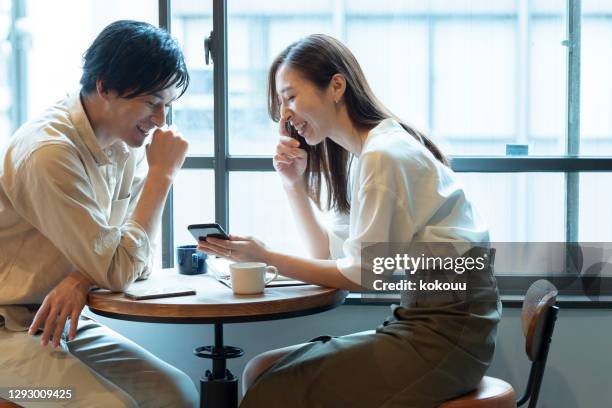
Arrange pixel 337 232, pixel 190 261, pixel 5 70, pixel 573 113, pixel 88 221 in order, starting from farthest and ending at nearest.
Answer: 1. pixel 5 70
2. pixel 573 113
3. pixel 337 232
4. pixel 190 261
5. pixel 88 221

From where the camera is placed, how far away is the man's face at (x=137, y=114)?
6.54 ft

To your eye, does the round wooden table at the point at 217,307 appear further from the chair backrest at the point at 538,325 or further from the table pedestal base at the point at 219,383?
the chair backrest at the point at 538,325

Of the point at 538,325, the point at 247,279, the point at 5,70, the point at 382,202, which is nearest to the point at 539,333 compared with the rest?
the point at 538,325

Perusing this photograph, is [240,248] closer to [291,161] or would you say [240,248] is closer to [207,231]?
[207,231]

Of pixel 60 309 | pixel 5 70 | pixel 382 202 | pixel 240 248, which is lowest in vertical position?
pixel 60 309

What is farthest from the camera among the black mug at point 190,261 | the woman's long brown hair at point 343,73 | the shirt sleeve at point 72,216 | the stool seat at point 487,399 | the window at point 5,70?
the window at point 5,70

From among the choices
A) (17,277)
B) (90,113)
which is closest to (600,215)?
(90,113)

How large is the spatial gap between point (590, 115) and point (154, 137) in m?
1.40

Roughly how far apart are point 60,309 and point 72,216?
0.21m

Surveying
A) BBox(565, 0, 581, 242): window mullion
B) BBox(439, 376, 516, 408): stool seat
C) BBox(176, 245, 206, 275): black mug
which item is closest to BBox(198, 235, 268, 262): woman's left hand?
BBox(176, 245, 206, 275): black mug

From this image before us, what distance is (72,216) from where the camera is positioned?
1.77 meters

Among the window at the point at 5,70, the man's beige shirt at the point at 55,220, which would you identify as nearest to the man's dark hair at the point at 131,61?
the man's beige shirt at the point at 55,220

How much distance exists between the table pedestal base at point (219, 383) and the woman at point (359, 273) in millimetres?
65

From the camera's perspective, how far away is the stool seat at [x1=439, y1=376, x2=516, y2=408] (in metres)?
1.67
